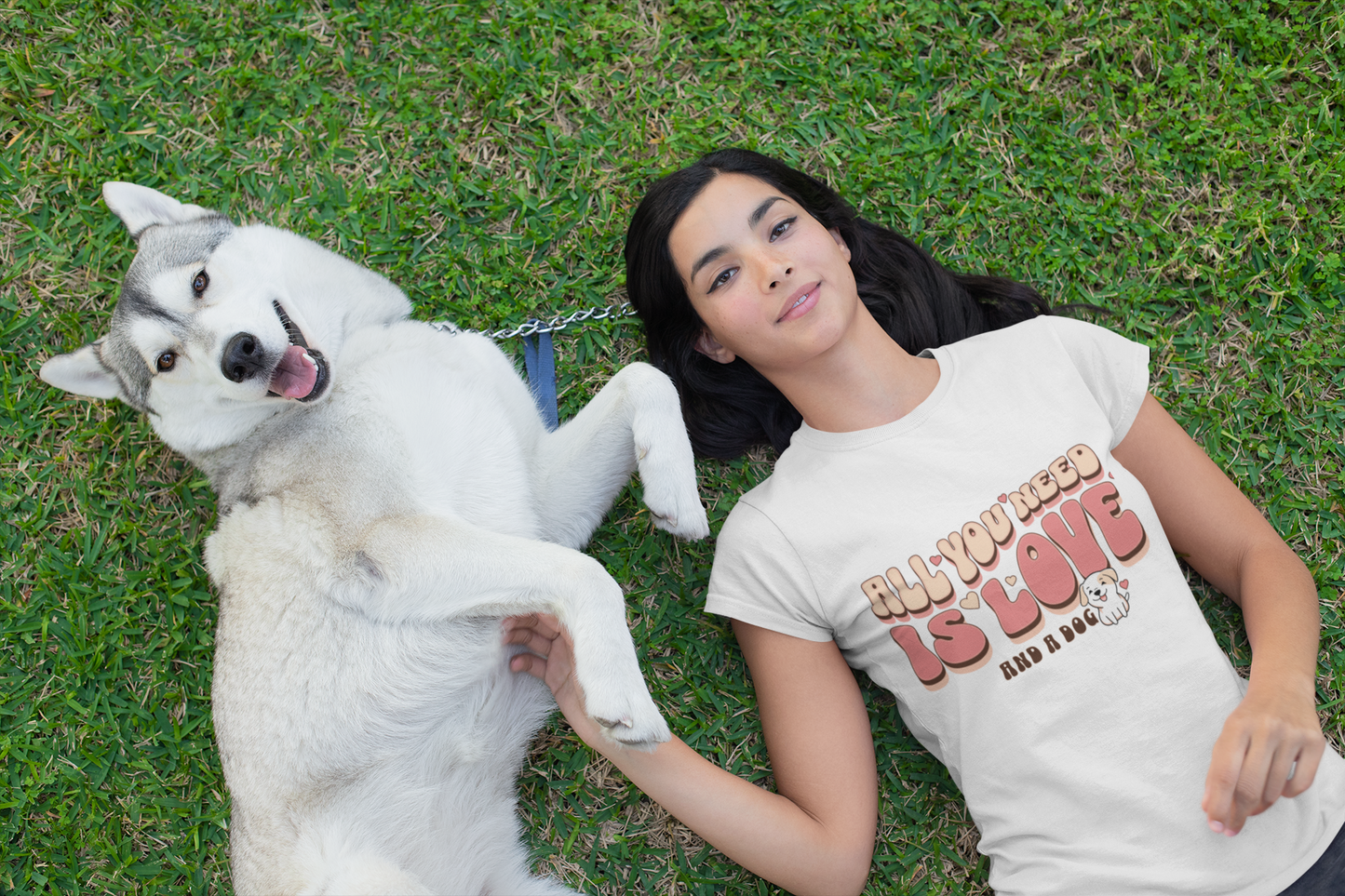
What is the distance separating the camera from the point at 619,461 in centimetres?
333

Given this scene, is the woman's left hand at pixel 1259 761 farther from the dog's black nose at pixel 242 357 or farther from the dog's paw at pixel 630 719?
the dog's black nose at pixel 242 357

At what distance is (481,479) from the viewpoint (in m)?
2.94

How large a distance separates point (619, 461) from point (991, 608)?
58.9 inches

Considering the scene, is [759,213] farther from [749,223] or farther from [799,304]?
[799,304]

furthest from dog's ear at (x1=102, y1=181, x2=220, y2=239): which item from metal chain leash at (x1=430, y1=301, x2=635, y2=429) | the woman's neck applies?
the woman's neck

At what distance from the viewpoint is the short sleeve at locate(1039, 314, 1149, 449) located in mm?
3189

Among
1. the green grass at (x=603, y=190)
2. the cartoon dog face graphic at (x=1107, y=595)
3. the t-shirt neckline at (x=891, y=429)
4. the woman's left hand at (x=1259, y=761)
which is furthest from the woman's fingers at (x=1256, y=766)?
the t-shirt neckline at (x=891, y=429)

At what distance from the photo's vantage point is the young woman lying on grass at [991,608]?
109 inches

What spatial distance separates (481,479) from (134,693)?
6.89 ft

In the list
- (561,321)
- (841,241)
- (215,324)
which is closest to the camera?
(215,324)

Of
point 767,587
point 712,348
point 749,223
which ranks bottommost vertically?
point 767,587

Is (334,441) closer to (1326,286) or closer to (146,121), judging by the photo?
(146,121)

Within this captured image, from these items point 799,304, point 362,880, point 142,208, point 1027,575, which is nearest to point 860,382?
point 799,304

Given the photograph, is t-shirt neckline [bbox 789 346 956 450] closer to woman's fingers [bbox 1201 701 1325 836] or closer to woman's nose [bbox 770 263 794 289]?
woman's nose [bbox 770 263 794 289]
